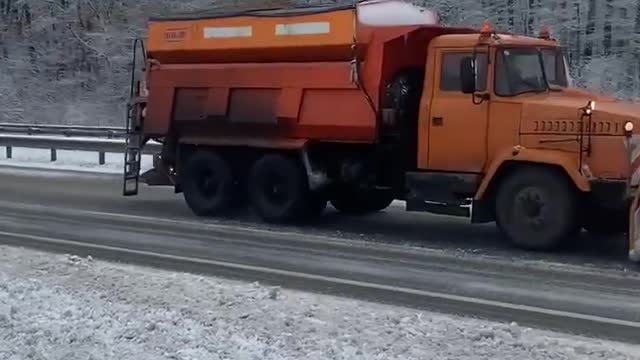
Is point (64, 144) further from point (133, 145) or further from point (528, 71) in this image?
point (528, 71)

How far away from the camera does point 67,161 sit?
90.3 feet

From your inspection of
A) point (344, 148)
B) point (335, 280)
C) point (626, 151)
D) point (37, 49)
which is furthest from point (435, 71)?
point (37, 49)

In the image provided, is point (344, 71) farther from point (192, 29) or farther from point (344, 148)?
point (192, 29)

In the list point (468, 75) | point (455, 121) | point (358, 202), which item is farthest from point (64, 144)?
point (468, 75)

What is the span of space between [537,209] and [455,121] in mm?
1487

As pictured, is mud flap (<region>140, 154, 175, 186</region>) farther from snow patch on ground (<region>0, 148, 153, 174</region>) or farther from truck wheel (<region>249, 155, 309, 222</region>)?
snow patch on ground (<region>0, 148, 153, 174</region>)

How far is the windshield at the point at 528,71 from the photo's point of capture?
43.2 feet

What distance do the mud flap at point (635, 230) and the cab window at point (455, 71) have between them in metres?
2.31

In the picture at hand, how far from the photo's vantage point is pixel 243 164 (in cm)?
1612

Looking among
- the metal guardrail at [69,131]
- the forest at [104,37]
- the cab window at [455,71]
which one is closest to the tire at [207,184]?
the cab window at [455,71]

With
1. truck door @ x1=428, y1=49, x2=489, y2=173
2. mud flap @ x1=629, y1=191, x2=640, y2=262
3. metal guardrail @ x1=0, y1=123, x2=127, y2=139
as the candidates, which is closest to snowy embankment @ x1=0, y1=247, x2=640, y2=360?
mud flap @ x1=629, y1=191, x2=640, y2=262

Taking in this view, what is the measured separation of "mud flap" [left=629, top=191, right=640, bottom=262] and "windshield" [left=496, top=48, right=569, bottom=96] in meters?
2.00

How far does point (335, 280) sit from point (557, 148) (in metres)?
3.16

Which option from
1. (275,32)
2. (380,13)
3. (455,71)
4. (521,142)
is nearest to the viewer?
(521,142)
